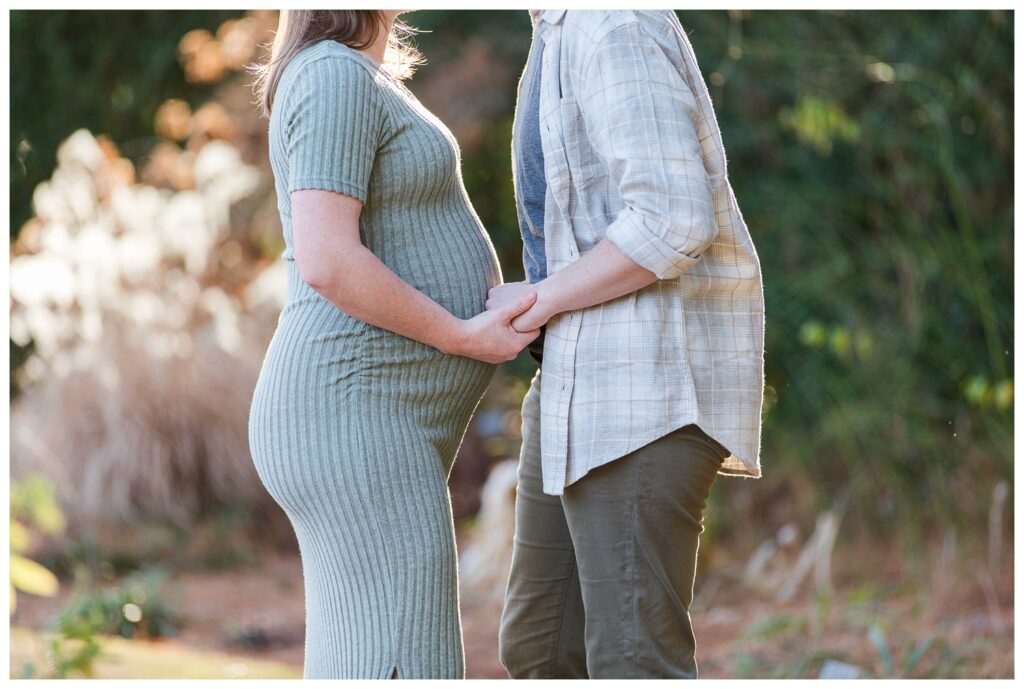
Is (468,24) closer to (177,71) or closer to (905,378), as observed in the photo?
(177,71)

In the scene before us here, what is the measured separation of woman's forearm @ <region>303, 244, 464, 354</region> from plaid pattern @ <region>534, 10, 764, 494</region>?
17 cm

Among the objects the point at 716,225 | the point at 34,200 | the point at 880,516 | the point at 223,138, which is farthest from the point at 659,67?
the point at 223,138

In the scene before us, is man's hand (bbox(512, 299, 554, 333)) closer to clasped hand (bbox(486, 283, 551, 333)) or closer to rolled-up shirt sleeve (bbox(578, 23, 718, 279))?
clasped hand (bbox(486, 283, 551, 333))

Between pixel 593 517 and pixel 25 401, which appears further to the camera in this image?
pixel 25 401

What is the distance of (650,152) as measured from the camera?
1458 millimetres

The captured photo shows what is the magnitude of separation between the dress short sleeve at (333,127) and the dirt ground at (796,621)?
7.59ft

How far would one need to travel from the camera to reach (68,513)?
535 centimetres

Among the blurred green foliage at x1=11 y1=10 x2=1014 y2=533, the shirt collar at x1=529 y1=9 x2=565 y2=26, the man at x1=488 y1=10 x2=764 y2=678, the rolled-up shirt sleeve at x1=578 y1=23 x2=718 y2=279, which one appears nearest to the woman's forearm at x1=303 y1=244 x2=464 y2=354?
the man at x1=488 y1=10 x2=764 y2=678

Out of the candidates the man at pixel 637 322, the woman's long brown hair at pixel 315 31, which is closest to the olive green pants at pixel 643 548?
the man at pixel 637 322

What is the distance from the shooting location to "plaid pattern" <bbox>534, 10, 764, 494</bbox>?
1466 millimetres

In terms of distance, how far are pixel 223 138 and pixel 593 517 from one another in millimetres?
5001

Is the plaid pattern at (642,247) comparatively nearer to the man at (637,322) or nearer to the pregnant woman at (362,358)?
the man at (637,322)

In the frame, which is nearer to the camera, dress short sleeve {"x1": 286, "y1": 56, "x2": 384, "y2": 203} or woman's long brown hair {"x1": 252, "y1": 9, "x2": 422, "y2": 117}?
dress short sleeve {"x1": 286, "y1": 56, "x2": 384, "y2": 203}

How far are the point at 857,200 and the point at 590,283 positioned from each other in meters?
3.51
